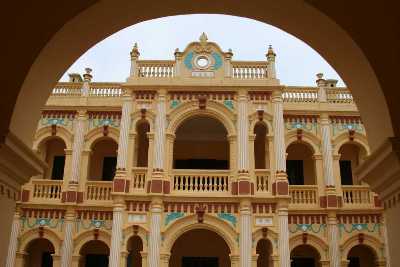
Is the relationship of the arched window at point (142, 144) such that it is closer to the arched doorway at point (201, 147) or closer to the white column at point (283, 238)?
the arched doorway at point (201, 147)

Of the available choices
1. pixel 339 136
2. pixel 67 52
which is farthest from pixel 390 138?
pixel 339 136

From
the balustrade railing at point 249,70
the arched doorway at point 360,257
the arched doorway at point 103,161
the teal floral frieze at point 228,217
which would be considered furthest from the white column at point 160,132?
the arched doorway at point 360,257

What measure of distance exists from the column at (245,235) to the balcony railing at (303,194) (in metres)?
2.48

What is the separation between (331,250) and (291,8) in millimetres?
14503

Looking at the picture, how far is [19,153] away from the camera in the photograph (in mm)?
4477

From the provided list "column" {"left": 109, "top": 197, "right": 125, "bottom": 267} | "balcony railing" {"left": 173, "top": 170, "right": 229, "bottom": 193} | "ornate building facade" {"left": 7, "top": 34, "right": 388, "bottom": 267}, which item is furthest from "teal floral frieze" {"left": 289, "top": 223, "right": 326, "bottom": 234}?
"column" {"left": 109, "top": 197, "right": 125, "bottom": 267}

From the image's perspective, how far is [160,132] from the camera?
1772 cm

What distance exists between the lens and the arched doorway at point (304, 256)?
1908 cm

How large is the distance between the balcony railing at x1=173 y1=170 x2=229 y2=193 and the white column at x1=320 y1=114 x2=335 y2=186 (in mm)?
4281

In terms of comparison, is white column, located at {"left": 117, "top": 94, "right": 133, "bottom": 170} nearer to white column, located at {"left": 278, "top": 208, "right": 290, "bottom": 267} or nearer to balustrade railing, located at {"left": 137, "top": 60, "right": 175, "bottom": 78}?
balustrade railing, located at {"left": 137, "top": 60, "right": 175, "bottom": 78}

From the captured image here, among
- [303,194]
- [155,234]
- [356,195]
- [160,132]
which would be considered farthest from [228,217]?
[356,195]

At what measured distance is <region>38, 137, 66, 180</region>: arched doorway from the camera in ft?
65.8

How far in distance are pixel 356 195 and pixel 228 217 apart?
215 inches

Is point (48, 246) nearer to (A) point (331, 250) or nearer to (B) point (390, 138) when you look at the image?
(A) point (331, 250)
